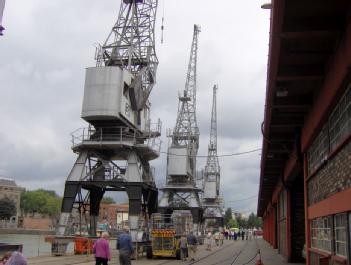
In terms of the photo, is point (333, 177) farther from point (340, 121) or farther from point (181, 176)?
point (181, 176)

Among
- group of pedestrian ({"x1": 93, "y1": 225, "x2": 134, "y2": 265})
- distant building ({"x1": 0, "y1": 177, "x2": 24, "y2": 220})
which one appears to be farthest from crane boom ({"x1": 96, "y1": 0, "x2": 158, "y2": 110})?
distant building ({"x1": 0, "y1": 177, "x2": 24, "y2": 220})

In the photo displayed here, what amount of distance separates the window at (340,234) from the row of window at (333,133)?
1675 millimetres

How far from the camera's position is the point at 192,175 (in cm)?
7612

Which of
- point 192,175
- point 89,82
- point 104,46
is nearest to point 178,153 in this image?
point 192,175

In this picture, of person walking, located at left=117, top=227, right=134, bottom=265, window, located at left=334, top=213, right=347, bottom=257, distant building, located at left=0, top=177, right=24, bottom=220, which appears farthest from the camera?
distant building, located at left=0, top=177, right=24, bottom=220

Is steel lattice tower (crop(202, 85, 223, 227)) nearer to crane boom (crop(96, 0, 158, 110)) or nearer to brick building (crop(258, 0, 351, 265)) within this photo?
crane boom (crop(96, 0, 158, 110))

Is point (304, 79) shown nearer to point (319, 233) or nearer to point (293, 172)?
point (319, 233)

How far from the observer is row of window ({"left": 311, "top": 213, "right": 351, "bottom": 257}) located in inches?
462

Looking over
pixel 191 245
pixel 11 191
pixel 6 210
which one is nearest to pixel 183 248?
pixel 191 245

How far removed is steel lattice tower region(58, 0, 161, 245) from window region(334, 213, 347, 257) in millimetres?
22002

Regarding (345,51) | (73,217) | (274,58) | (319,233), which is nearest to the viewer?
(345,51)

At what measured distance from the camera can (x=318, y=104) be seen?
13.3m

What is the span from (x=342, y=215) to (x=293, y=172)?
11.1 metres

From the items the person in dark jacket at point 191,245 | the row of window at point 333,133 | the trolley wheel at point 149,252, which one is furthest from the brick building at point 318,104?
the trolley wheel at point 149,252
